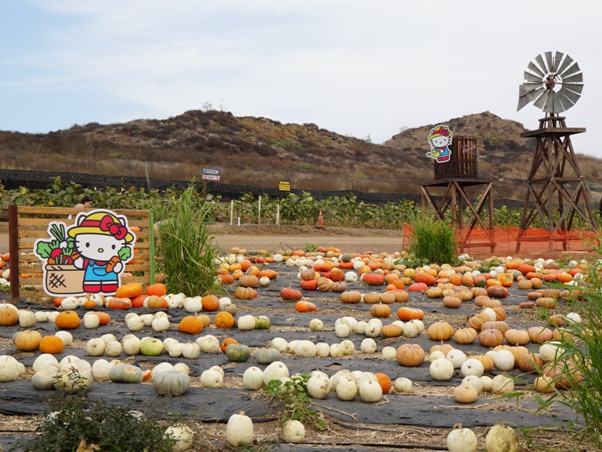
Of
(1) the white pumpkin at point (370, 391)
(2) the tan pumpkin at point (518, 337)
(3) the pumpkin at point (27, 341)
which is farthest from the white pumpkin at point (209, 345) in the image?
(2) the tan pumpkin at point (518, 337)

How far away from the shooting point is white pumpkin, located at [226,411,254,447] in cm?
313

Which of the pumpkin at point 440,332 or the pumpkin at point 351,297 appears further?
the pumpkin at point 351,297

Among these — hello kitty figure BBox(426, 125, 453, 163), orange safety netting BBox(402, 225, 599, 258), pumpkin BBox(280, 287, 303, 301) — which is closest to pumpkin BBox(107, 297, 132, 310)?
pumpkin BBox(280, 287, 303, 301)

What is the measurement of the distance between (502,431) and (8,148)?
149 feet

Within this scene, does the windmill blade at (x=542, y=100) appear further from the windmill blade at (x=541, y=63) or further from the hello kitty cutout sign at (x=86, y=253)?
the hello kitty cutout sign at (x=86, y=253)

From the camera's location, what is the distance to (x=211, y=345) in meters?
5.18

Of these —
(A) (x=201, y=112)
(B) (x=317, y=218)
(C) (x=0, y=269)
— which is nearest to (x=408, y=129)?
(A) (x=201, y=112)

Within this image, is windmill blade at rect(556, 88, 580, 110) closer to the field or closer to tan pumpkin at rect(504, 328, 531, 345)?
the field

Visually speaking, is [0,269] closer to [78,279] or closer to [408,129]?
[78,279]

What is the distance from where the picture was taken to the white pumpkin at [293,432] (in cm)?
325

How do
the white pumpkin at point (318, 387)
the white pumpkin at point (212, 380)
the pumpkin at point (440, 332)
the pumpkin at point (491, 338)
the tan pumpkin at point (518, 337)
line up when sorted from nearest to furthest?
the white pumpkin at point (318, 387) → the white pumpkin at point (212, 380) → the tan pumpkin at point (518, 337) → the pumpkin at point (491, 338) → the pumpkin at point (440, 332)

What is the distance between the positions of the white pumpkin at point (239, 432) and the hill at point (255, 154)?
1322 inches

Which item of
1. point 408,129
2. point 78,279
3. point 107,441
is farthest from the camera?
point 408,129

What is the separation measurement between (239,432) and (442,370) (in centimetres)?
189
